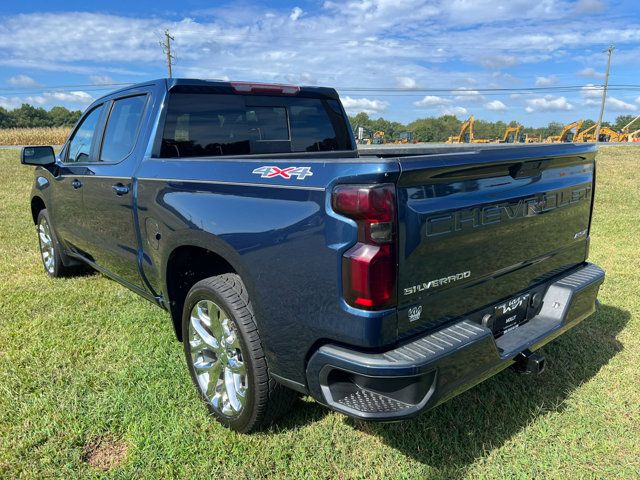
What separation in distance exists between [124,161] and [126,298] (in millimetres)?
1836

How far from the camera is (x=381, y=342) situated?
6.72 feet

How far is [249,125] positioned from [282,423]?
2.16 m

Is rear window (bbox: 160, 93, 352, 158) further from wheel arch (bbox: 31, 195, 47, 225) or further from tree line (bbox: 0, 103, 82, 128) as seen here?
tree line (bbox: 0, 103, 82, 128)

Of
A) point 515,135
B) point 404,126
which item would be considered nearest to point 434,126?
point 404,126

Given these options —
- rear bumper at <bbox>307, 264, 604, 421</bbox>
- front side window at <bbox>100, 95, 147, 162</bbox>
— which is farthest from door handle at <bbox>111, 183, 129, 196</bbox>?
rear bumper at <bbox>307, 264, 604, 421</bbox>

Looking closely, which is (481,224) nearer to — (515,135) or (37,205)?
(37,205)

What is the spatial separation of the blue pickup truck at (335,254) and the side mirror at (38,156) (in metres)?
1.23

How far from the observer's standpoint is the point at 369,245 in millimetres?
1979

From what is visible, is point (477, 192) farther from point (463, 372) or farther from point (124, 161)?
point (124, 161)

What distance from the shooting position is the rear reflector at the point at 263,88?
376cm

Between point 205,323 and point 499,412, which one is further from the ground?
point 205,323

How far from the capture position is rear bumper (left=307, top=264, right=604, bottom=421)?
6.65 ft

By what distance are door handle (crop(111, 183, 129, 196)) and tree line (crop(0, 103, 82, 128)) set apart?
206 ft

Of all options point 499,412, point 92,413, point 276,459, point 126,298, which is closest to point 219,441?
point 276,459
